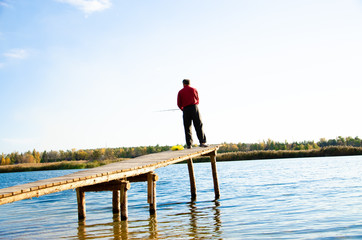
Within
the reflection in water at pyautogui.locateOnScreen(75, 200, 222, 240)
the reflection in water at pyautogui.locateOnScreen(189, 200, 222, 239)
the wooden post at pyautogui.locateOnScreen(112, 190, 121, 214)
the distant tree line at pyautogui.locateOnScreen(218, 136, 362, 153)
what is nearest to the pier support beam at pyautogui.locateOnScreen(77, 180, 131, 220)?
the reflection in water at pyautogui.locateOnScreen(75, 200, 222, 240)

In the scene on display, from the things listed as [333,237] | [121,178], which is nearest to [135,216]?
[121,178]

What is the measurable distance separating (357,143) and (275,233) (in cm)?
6277

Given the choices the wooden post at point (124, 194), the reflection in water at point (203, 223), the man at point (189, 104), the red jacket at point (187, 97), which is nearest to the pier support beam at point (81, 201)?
the wooden post at point (124, 194)

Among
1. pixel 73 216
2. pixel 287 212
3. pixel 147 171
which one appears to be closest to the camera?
pixel 147 171

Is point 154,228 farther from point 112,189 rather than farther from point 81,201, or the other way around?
point 81,201

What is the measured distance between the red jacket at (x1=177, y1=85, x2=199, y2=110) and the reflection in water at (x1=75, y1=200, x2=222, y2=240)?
12.0 feet

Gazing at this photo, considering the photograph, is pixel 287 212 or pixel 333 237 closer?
pixel 333 237

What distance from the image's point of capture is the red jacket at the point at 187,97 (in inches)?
503

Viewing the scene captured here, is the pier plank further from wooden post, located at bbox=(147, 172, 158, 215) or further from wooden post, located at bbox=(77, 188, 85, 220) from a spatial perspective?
wooden post, located at bbox=(77, 188, 85, 220)

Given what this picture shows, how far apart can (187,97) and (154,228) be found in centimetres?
505

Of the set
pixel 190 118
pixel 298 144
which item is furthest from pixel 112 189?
pixel 298 144

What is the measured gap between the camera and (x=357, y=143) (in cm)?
6450

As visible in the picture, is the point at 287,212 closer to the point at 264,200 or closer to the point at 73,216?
the point at 264,200

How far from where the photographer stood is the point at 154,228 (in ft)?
29.8
